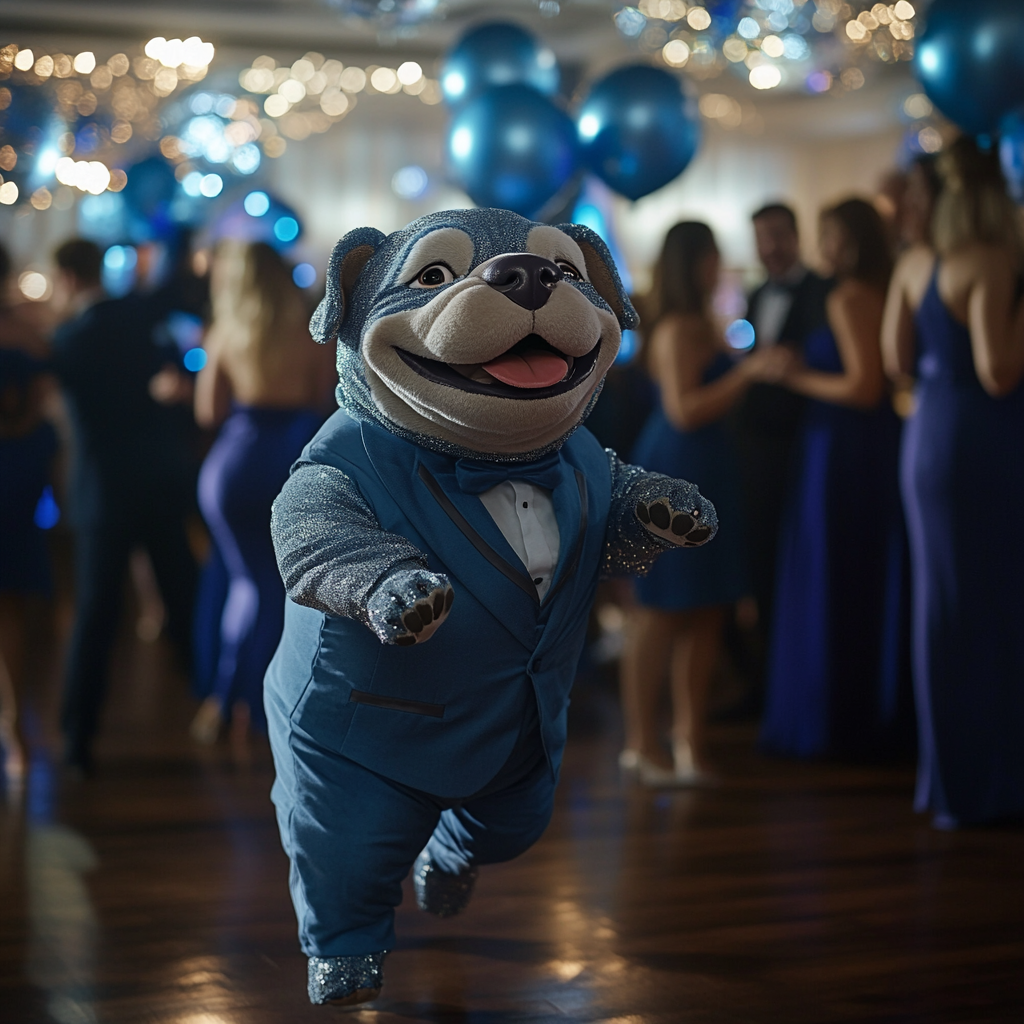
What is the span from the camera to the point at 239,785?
3.04 m

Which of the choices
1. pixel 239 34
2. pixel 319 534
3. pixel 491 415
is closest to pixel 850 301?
pixel 491 415

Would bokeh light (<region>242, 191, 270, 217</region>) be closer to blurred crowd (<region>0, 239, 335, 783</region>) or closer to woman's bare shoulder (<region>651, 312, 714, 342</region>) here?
blurred crowd (<region>0, 239, 335, 783</region>)

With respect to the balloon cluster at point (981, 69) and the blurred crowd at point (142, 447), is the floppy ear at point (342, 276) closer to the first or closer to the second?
the balloon cluster at point (981, 69)

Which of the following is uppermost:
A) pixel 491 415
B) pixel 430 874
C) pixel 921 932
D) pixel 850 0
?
pixel 850 0

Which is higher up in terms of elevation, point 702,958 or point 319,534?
point 319,534

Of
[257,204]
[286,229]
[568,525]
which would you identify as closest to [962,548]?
[568,525]

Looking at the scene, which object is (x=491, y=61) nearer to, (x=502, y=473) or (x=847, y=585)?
(x=847, y=585)

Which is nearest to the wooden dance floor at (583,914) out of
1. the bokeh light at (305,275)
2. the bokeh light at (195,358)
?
the bokeh light at (195,358)

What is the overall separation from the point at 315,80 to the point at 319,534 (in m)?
7.03

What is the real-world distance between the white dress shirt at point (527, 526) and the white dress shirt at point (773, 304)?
2052mm

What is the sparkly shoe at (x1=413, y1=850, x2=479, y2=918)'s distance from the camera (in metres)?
1.98

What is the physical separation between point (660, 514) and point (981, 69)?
1521 millimetres

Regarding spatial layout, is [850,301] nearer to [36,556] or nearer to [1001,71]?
[1001,71]

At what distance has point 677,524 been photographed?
1.64 metres
